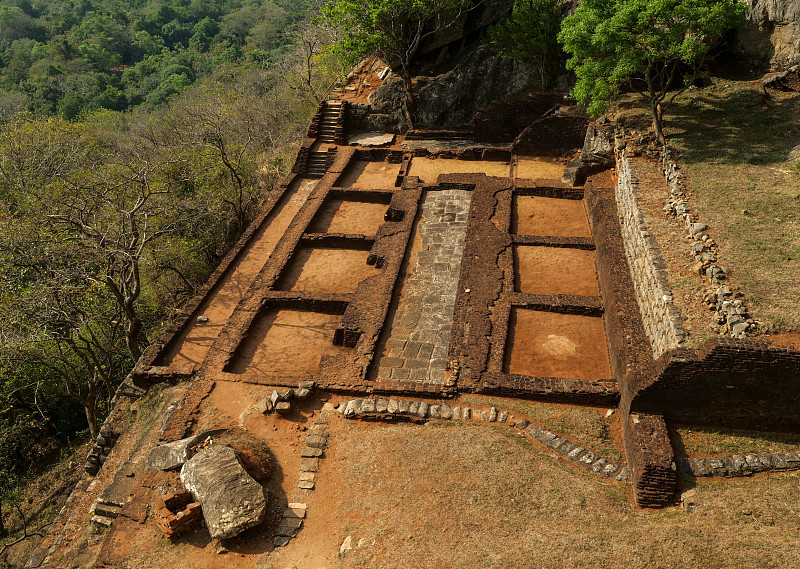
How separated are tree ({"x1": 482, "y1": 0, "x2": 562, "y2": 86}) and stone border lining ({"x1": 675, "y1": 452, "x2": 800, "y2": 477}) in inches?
644

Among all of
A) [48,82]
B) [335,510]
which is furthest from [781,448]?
[48,82]

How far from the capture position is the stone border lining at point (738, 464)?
8.42m

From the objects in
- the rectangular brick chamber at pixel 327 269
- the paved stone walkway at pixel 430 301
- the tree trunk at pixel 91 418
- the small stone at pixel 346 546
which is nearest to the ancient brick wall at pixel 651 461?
the paved stone walkway at pixel 430 301

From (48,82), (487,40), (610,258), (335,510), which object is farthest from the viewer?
(48,82)

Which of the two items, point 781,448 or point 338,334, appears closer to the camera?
point 781,448

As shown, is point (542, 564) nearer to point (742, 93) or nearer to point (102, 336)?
point (102, 336)

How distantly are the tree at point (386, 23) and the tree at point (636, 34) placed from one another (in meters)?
7.12

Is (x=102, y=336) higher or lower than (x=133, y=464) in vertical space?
lower

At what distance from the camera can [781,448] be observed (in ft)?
28.8

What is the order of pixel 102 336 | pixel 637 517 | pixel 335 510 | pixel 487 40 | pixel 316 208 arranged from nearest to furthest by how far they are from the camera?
pixel 637 517
pixel 335 510
pixel 102 336
pixel 316 208
pixel 487 40

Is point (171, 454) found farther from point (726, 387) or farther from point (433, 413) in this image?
point (726, 387)

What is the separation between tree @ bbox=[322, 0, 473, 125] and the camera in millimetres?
19781

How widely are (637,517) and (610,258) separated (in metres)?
6.67

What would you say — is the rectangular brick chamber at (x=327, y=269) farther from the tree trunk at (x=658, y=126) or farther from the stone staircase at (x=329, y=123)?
the tree trunk at (x=658, y=126)
